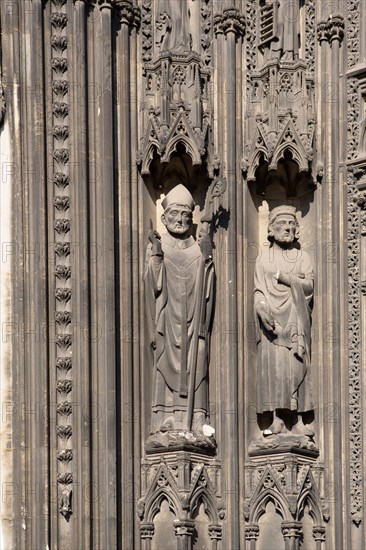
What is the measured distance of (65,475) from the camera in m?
21.1

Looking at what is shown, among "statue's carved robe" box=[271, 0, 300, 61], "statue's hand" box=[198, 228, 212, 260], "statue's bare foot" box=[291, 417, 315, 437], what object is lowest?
"statue's bare foot" box=[291, 417, 315, 437]

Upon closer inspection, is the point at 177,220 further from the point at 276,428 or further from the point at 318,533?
the point at 318,533

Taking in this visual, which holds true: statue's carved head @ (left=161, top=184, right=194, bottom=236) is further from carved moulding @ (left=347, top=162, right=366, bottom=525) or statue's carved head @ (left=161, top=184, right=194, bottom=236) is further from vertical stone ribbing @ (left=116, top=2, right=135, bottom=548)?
carved moulding @ (left=347, top=162, right=366, bottom=525)

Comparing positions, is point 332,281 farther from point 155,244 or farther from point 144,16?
point 144,16

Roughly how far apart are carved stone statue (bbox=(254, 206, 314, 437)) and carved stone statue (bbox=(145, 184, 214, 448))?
0.53m

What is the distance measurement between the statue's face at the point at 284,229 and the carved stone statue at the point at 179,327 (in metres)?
0.73

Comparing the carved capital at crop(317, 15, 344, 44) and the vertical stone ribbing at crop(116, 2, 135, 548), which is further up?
the carved capital at crop(317, 15, 344, 44)

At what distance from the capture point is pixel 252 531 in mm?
21672

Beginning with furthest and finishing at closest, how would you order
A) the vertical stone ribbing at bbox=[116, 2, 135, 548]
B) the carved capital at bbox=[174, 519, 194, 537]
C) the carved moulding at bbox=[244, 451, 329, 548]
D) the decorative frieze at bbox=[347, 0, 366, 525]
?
the decorative frieze at bbox=[347, 0, 366, 525], the carved moulding at bbox=[244, 451, 329, 548], the vertical stone ribbing at bbox=[116, 2, 135, 548], the carved capital at bbox=[174, 519, 194, 537]

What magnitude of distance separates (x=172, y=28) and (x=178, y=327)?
2.93 m

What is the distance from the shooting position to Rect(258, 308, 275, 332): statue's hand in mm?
21953

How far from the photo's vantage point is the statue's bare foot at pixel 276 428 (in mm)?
21906

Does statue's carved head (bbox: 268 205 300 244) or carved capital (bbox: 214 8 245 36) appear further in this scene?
carved capital (bbox: 214 8 245 36)

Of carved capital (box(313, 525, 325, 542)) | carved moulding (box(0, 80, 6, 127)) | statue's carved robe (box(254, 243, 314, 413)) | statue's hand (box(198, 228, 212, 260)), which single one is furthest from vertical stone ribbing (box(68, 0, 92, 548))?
carved capital (box(313, 525, 325, 542))
